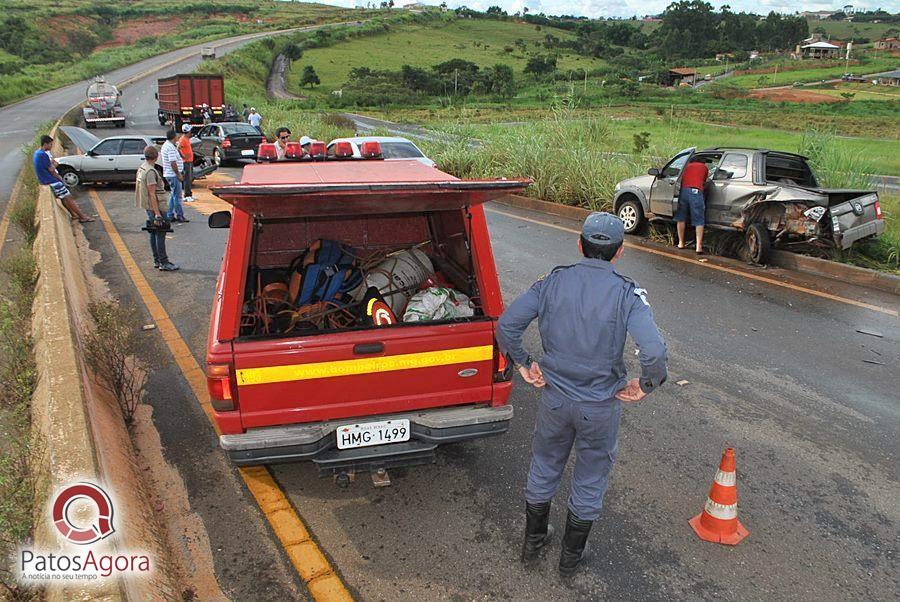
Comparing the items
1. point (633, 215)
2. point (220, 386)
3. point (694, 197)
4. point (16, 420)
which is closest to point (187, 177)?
point (633, 215)

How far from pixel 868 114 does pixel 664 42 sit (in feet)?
287

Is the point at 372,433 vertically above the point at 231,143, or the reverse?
the point at 231,143

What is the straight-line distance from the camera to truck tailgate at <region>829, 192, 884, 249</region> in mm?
8391

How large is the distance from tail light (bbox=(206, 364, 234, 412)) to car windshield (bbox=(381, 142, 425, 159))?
11.6m

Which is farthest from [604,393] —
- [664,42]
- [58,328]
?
[664,42]

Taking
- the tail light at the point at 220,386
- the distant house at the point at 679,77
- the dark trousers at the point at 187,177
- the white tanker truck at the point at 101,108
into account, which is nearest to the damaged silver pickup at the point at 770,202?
the tail light at the point at 220,386

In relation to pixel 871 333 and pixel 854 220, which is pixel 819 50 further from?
pixel 871 333

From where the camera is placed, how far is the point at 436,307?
416 centimetres

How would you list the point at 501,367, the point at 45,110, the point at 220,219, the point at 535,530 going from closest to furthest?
the point at 535,530, the point at 501,367, the point at 220,219, the point at 45,110

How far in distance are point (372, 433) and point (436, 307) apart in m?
0.95

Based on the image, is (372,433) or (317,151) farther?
(317,151)

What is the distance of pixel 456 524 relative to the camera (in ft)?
12.3

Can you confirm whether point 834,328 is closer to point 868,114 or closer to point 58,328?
point 58,328

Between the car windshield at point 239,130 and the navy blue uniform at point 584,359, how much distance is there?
20.2 meters
